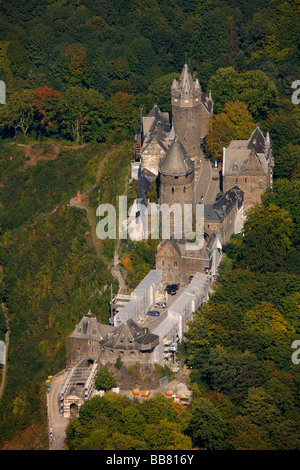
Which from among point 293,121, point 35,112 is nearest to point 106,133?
point 35,112


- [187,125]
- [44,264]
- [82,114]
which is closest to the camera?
[187,125]

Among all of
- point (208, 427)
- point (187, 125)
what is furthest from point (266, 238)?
point (208, 427)

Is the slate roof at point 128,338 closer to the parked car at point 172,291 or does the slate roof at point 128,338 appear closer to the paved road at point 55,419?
the paved road at point 55,419

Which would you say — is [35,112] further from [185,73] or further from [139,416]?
[139,416]

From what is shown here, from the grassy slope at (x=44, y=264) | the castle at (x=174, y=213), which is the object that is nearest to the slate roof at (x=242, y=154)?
the castle at (x=174, y=213)

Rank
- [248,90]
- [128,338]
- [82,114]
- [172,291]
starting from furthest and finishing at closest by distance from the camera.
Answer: [82,114]
[248,90]
[172,291]
[128,338]

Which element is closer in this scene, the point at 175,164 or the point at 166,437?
the point at 166,437

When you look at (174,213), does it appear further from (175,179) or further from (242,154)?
(242,154)
